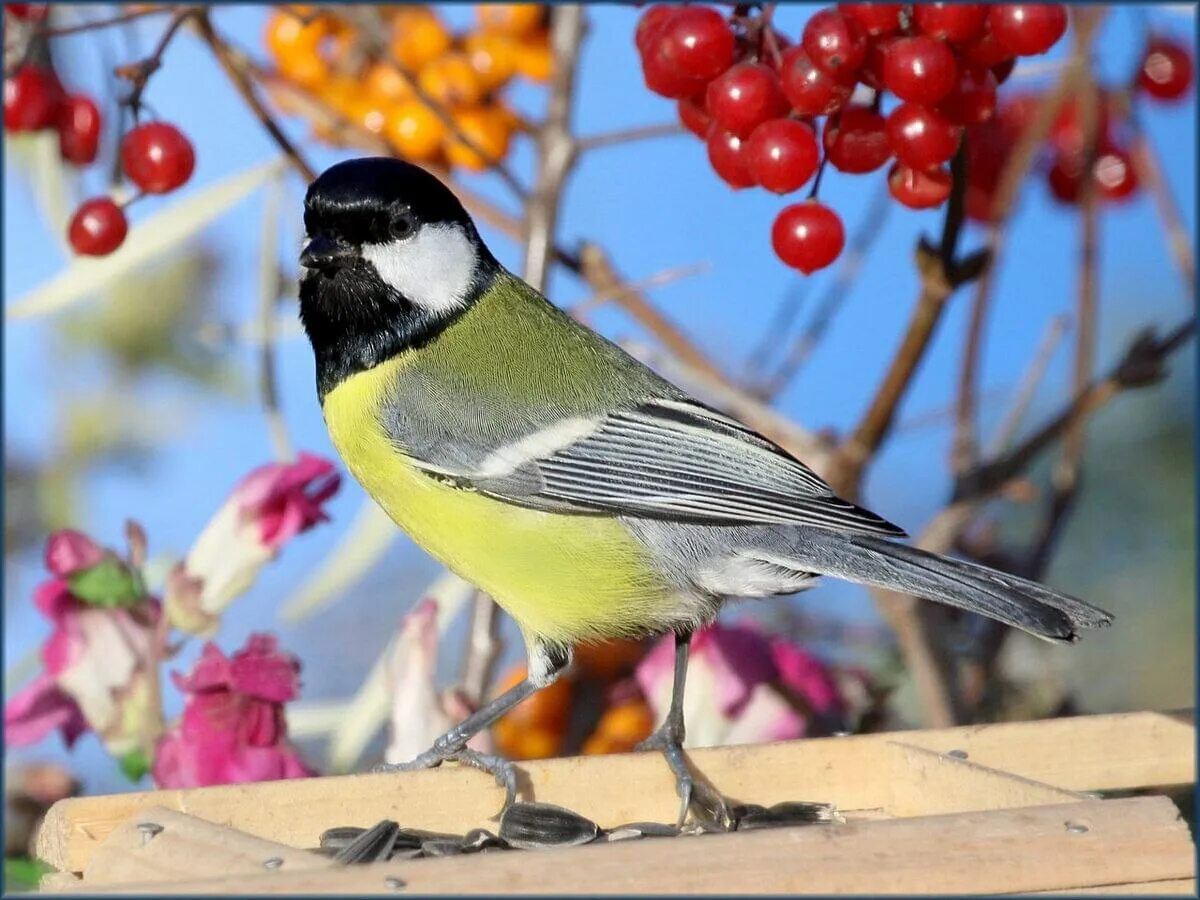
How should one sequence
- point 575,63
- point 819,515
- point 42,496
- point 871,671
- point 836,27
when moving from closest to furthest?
1. point 836,27
2. point 819,515
3. point 575,63
4. point 871,671
5. point 42,496

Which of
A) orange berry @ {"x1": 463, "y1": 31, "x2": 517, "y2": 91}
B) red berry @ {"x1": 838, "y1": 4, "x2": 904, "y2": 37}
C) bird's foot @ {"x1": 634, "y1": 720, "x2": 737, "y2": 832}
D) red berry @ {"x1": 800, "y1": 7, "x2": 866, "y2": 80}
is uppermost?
orange berry @ {"x1": 463, "y1": 31, "x2": 517, "y2": 91}

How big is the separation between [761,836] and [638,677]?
0.79m

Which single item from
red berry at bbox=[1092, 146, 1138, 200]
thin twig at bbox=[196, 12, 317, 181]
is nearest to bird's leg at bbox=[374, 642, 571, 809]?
thin twig at bbox=[196, 12, 317, 181]

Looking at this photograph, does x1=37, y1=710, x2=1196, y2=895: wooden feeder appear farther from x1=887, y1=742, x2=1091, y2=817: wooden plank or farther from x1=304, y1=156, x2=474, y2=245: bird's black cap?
x1=304, y1=156, x2=474, y2=245: bird's black cap

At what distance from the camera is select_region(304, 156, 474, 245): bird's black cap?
150 centimetres

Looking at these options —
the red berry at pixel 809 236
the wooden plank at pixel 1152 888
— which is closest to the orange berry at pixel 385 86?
the red berry at pixel 809 236

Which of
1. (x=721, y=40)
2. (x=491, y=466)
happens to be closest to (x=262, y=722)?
(x=491, y=466)

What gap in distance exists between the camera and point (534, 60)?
196cm

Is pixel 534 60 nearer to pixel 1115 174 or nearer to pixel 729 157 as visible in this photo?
pixel 729 157

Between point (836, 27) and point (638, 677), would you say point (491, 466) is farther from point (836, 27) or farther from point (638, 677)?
point (836, 27)

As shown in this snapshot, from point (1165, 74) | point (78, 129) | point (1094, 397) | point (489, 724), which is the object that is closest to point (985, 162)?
point (1165, 74)

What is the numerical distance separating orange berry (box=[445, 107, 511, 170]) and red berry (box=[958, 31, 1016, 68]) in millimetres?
698

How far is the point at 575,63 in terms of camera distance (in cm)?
184

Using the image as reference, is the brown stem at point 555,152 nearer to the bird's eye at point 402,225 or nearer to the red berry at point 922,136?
the bird's eye at point 402,225
